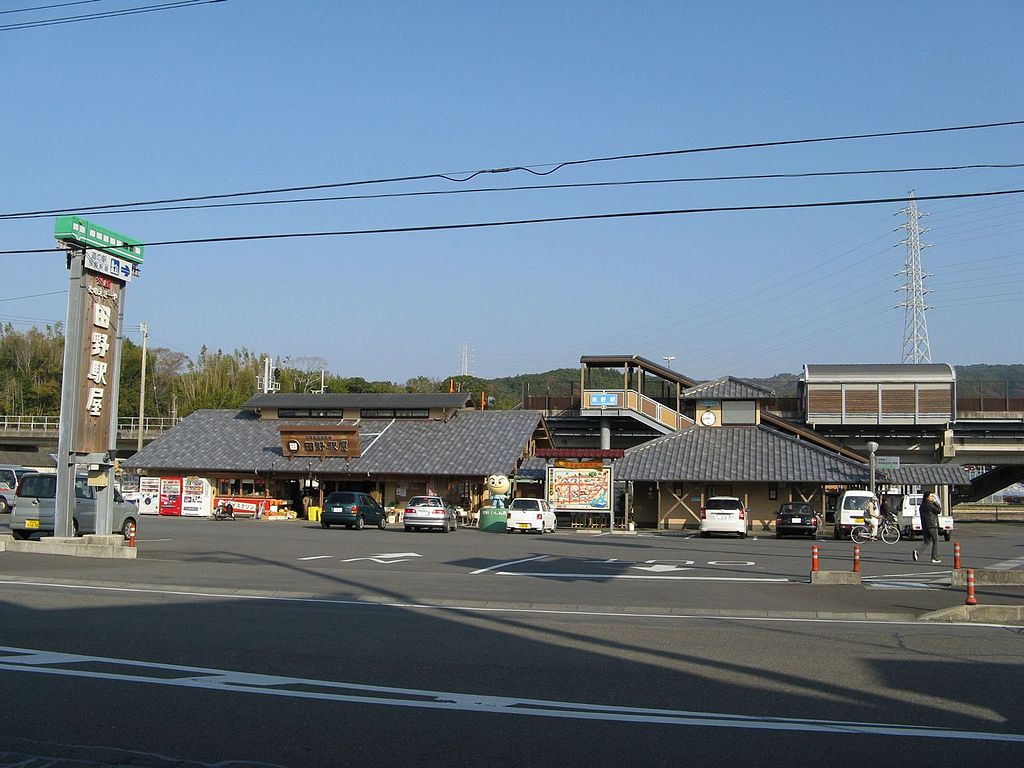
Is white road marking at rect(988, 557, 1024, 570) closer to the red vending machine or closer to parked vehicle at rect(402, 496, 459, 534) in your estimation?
parked vehicle at rect(402, 496, 459, 534)

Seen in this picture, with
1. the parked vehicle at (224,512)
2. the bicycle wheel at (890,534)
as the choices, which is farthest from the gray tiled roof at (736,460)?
the parked vehicle at (224,512)

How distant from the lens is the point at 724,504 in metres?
38.8

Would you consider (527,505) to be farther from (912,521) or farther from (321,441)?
(321,441)

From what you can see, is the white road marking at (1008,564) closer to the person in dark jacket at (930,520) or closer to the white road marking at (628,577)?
the person in dark jacket at (930,520)

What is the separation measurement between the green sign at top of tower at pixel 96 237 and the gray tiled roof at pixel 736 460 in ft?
89.0

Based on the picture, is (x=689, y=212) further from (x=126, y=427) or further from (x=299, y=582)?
(x=126, y=427)

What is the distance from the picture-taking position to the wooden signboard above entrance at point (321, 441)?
51.3m

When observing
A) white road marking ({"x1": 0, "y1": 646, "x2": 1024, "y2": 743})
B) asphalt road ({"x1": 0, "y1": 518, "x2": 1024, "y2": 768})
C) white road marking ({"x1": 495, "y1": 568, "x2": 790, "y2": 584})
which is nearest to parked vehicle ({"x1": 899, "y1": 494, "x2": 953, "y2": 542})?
white road marking ({"x1": 495, "y1": 568, "x2": 790, "y2": 584})

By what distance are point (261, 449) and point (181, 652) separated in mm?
45845

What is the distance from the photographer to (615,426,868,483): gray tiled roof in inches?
1770

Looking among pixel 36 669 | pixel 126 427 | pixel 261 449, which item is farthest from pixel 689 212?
pixel 126 427

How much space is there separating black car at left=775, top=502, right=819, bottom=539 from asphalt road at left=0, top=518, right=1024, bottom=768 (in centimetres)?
1960

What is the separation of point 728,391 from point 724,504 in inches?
556

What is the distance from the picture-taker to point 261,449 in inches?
2164
